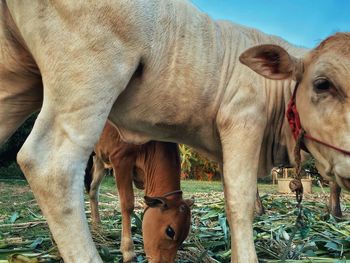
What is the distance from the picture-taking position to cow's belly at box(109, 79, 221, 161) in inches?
126

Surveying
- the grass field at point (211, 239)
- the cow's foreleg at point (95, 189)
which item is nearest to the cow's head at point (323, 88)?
the grass field at point (211, 239)

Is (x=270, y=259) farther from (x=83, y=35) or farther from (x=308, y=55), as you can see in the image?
(x=83, y=35)

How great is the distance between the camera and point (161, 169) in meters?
4.86

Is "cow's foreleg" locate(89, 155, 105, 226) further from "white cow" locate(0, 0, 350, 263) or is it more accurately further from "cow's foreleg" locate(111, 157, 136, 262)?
"white cow" locate(0, 0, 350, 263)

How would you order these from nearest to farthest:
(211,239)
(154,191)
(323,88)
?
(323,88) < (154,191) < (211,239)

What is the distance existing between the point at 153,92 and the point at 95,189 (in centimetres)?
431

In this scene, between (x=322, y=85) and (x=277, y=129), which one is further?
(x=277, y=129)

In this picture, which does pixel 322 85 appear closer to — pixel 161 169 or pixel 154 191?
pixel 161 169

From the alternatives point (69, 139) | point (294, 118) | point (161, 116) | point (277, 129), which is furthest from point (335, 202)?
point (69, 139)

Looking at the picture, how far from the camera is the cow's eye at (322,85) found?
309 centimetres

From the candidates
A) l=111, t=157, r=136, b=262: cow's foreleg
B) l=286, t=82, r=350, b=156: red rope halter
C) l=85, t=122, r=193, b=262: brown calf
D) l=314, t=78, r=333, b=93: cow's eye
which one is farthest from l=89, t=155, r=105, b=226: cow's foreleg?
l=314, t=78, r=333, b=93: cow's eye

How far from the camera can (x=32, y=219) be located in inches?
273

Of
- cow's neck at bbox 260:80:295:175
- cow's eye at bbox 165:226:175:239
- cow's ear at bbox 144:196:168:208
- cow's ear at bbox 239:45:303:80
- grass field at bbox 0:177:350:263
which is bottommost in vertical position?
grass field at bbox 0:177:350:263

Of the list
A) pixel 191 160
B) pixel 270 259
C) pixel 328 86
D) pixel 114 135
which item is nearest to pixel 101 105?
pixel 328 86
